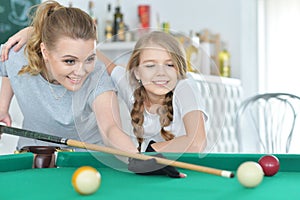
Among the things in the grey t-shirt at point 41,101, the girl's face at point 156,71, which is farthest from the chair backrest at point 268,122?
the girl's face at point 156,71

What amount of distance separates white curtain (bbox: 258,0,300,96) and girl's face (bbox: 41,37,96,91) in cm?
268

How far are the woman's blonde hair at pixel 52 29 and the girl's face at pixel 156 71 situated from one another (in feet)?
1.28

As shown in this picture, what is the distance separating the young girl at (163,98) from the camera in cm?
176

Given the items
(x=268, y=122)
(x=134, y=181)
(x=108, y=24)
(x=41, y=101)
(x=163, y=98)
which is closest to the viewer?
(x=134, y=181)

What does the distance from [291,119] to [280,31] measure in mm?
700

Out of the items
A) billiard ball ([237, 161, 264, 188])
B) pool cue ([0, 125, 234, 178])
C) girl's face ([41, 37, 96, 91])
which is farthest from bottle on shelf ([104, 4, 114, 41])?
billiard ball ([237, 161, 264, 188])

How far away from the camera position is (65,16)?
221 cm

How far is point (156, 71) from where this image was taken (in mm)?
1781

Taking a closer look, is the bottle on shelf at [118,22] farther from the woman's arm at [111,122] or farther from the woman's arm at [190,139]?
the woman's arm at [190,139]

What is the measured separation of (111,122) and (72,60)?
0.31m

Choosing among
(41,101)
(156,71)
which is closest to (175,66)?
(156,71)

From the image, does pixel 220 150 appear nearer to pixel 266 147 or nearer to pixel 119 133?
pixel 266 147

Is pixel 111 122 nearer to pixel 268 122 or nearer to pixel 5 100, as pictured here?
pixel 5 100

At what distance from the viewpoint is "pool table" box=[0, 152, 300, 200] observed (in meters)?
1.28
